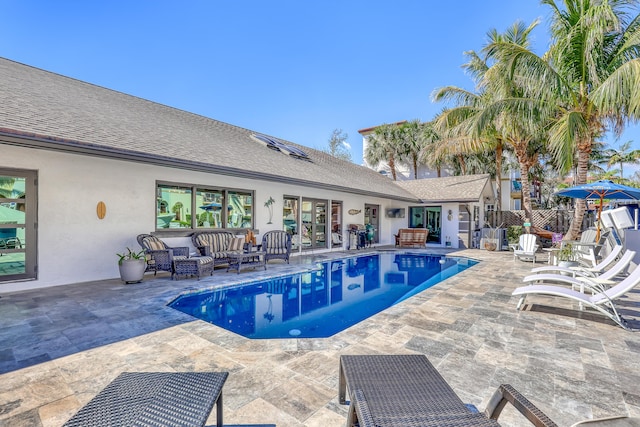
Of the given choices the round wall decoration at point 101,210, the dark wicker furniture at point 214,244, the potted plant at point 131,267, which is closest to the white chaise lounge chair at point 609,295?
the dark wicker furniture at point 214,244

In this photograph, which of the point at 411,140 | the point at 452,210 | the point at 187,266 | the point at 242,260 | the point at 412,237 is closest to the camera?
the point at 187,266

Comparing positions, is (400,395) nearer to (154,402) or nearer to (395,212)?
(154,402)

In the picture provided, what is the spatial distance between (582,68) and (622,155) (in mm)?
29820

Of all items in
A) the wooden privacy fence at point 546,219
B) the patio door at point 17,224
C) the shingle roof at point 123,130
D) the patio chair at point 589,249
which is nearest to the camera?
the shingle roof at point 123,130

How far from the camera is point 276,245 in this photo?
1002 centimetres

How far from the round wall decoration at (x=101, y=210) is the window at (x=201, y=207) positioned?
1.27 metres

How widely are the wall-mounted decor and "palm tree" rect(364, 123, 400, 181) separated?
33.5 ft

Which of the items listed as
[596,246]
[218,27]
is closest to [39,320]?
[218,27]

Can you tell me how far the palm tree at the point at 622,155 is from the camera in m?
28.2

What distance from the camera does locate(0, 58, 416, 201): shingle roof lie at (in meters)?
5.85

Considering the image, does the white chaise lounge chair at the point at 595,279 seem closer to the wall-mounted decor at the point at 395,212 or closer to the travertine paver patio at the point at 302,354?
the travertine paver patio at the point at 302,354

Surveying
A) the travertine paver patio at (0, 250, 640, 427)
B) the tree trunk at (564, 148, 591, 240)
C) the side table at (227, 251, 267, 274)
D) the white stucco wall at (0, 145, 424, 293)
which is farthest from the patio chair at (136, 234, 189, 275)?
the tree trunk at (564, 148, 591, 240)

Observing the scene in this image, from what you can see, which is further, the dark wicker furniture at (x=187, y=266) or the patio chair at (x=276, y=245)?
the patio chair at (x=276, y=245)

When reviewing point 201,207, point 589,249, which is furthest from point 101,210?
point 589,249
